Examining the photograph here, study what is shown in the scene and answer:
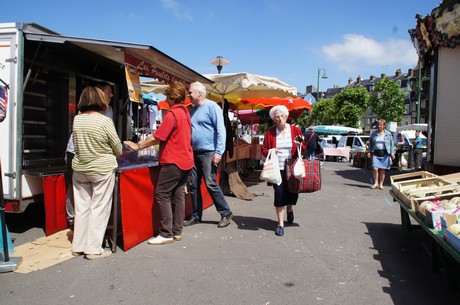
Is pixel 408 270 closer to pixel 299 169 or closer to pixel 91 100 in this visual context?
pixel 299 169

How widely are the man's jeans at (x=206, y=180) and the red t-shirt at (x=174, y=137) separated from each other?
58cm

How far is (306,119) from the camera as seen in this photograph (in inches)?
2653

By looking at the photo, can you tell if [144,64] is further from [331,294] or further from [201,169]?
[331,294]

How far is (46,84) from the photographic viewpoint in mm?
6055

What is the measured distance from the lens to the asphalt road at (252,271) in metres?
3.25

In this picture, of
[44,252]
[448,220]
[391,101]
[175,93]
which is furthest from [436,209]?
[391,101]

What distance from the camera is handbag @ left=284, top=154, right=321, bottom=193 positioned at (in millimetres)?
4922

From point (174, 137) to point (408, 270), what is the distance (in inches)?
115

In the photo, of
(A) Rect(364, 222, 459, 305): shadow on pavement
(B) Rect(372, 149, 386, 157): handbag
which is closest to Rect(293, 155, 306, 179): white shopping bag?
(A) Rect(364, 222, 459, 305): shadow on pavement

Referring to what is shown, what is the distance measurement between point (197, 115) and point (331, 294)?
2876 millimetres

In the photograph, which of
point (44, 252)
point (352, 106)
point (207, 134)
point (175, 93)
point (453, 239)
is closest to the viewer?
point (453, 239)

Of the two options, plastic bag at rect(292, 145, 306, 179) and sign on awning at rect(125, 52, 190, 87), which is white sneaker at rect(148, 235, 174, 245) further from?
sign on awning at rect(125, 52, 190, 87)

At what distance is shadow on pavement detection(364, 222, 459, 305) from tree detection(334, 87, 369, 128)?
51.0 meters

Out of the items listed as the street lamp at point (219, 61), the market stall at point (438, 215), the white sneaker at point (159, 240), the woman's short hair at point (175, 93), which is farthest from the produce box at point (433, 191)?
the street lamp at point (219, 61)
